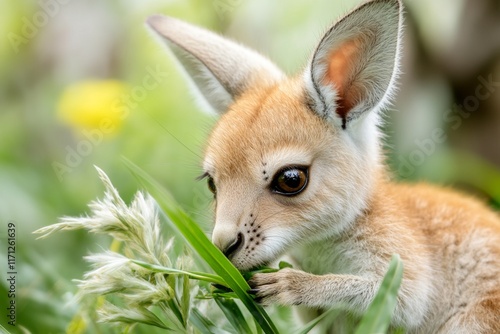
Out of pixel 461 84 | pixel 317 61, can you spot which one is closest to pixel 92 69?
pixel 461 84

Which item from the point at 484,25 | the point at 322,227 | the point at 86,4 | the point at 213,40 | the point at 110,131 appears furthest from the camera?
the point at 86,4

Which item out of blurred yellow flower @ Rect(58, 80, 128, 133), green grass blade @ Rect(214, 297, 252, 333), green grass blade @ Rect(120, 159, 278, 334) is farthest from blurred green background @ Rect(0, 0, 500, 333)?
green grass blade @ Rect(120, 159, 278, 334)

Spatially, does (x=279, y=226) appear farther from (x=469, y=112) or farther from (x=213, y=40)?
(x=469, y=112)

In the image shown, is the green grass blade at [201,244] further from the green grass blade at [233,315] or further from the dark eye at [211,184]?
the dark eye at [211,184]

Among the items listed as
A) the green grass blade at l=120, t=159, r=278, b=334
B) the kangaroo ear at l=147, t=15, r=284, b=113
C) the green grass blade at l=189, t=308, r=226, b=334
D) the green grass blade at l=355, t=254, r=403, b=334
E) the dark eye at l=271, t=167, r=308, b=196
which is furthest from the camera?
the kangaroo ear at l=147, t=15, r=284, b=113

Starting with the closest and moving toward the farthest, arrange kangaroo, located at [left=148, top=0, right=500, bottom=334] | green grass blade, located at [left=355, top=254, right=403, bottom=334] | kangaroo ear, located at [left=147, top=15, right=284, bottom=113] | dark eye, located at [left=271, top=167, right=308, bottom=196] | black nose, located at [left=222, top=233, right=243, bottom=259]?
green grass blade, located at [left=355, top=254, right=403, bottom=334] → black nose, located at [left=222, top=233, right=243, bottom=259] → kangaroo, located at [left=148, top=0, right=500, bottom=334] → dark eye, located at [left=271, top=167, right=308, bottom=196] → kangaroo ear, located at [left=147, top=15, right=284, bottom=113]

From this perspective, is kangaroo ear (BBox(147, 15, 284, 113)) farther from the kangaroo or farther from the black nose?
the black nose
